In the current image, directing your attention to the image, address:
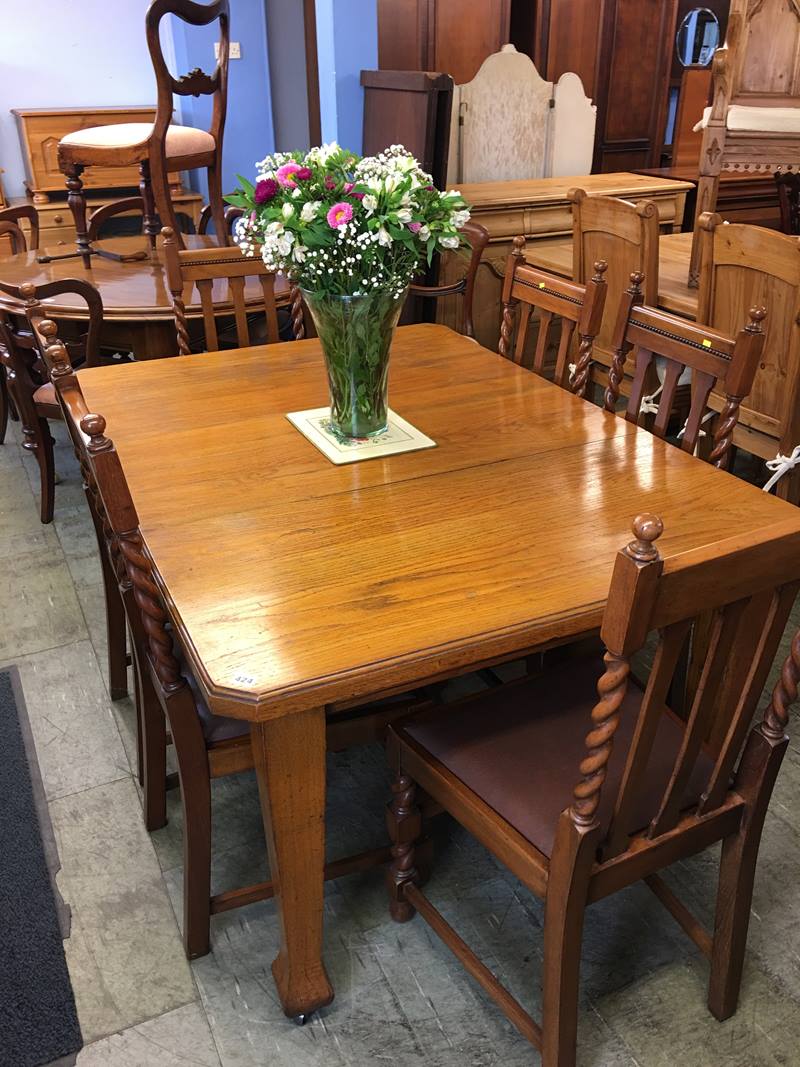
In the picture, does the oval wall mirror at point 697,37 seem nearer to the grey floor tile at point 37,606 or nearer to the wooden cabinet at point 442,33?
the wooden cabinet at point 442,33

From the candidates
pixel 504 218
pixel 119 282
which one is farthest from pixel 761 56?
pixel 119 282

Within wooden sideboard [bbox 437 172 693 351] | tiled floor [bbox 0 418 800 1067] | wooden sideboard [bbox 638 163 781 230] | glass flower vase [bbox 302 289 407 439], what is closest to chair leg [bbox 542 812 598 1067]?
tiled floor [bbox 0 418 800 1067]

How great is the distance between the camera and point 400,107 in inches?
130

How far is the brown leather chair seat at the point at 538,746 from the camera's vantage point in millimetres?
1204

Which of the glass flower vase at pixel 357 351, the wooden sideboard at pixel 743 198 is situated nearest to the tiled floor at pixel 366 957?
the glass flower vase at pixel 357 351

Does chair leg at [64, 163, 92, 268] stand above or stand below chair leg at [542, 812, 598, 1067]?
above

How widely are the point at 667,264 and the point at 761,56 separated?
690 millimetres

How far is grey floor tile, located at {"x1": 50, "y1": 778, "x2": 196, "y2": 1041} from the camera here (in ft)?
4.76

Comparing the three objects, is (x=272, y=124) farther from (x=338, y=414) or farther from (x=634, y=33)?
A: (x=338, y=414)

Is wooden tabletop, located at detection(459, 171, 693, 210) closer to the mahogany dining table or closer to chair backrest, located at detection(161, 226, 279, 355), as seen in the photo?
the mahogany dining table

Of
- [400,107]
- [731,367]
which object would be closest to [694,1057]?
[731,367]

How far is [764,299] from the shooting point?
7.45 ft

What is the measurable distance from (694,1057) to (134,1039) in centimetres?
87

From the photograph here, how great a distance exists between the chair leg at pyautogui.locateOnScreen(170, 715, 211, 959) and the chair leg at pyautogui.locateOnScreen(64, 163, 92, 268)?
2587 millimetres
